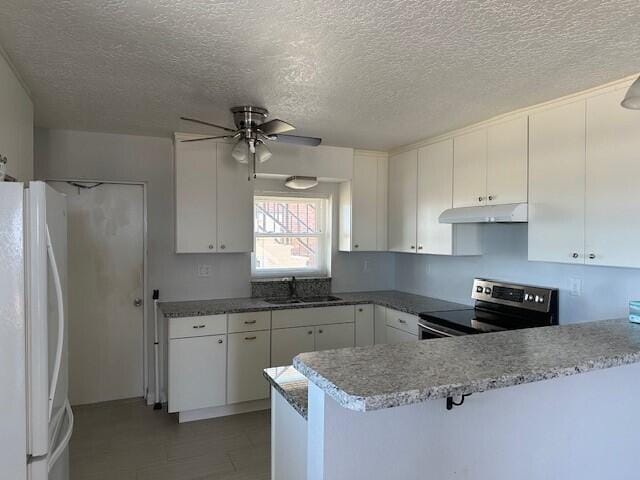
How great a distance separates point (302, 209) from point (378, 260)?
1.02 metres

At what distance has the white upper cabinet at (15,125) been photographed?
2037mm

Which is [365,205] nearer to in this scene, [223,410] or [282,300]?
[282,300]

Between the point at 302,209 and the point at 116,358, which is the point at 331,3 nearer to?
the point at 302,209

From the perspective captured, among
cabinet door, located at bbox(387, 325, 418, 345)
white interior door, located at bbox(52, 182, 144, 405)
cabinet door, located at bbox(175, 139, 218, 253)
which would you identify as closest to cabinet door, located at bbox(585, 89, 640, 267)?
cabinet door, located at bbox(387, 325, 418, 345)

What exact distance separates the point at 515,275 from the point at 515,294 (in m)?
0.16

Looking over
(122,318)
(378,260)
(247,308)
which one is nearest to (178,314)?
(247,308)

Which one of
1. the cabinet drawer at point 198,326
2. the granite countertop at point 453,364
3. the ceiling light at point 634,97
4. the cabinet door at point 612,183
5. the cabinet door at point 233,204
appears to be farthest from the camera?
the cabinet door at point 233,204

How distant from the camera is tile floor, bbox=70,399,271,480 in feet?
9.04

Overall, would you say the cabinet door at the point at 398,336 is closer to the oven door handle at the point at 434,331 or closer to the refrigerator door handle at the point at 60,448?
the oven door handle at the point at 434,331

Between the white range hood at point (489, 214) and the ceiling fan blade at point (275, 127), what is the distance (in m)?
1.44

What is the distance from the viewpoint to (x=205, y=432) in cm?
332

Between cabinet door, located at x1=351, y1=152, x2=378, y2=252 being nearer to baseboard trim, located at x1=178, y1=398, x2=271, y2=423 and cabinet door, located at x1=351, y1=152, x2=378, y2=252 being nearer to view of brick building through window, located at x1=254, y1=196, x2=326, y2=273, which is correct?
view of brick building through window, located at x1=254, y1=196, x2=326, y2=273

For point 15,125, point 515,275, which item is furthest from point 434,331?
point 15,125

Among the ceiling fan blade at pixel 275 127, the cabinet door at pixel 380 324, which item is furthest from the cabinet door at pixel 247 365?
the ceiling fan blade at pixel 275 127
